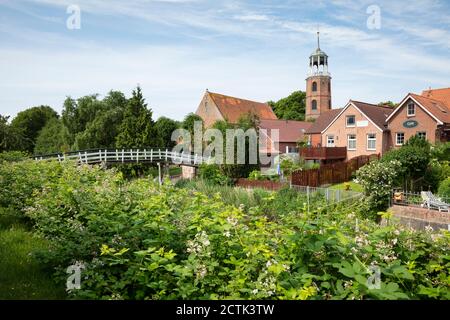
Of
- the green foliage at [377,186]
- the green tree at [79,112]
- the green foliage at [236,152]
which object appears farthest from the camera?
the green tree at [79,112]

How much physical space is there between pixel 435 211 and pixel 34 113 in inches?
2664

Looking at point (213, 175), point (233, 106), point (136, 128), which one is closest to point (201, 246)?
point (213, 175)

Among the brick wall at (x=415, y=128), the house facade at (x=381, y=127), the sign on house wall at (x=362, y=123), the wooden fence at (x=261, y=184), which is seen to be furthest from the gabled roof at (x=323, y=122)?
the wooden fence at (x=261, y=184)

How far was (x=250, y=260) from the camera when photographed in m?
3.32

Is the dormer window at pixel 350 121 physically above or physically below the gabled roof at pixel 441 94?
below

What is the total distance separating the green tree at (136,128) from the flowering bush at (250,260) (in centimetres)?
3492

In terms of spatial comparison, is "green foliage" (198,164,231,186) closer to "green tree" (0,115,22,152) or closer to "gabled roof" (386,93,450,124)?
"gabled roof" (386,93,450,124)

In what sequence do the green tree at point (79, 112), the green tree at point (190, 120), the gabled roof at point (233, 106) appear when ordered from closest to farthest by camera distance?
the green tree at point (79, 112) < the green tree at point (190, 120) < the gabled roof at point (233, 106)

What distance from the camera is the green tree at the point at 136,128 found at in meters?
38.5

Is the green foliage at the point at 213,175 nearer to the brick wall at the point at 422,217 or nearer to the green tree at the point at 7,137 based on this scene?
the brick wall at the point at 422,217

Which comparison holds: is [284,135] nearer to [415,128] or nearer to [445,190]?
[415,128]

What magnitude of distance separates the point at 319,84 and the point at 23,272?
60.6 metres

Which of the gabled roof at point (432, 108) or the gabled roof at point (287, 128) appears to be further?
the gabled roof at point (287, 128)

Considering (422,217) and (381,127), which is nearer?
(422,217)
